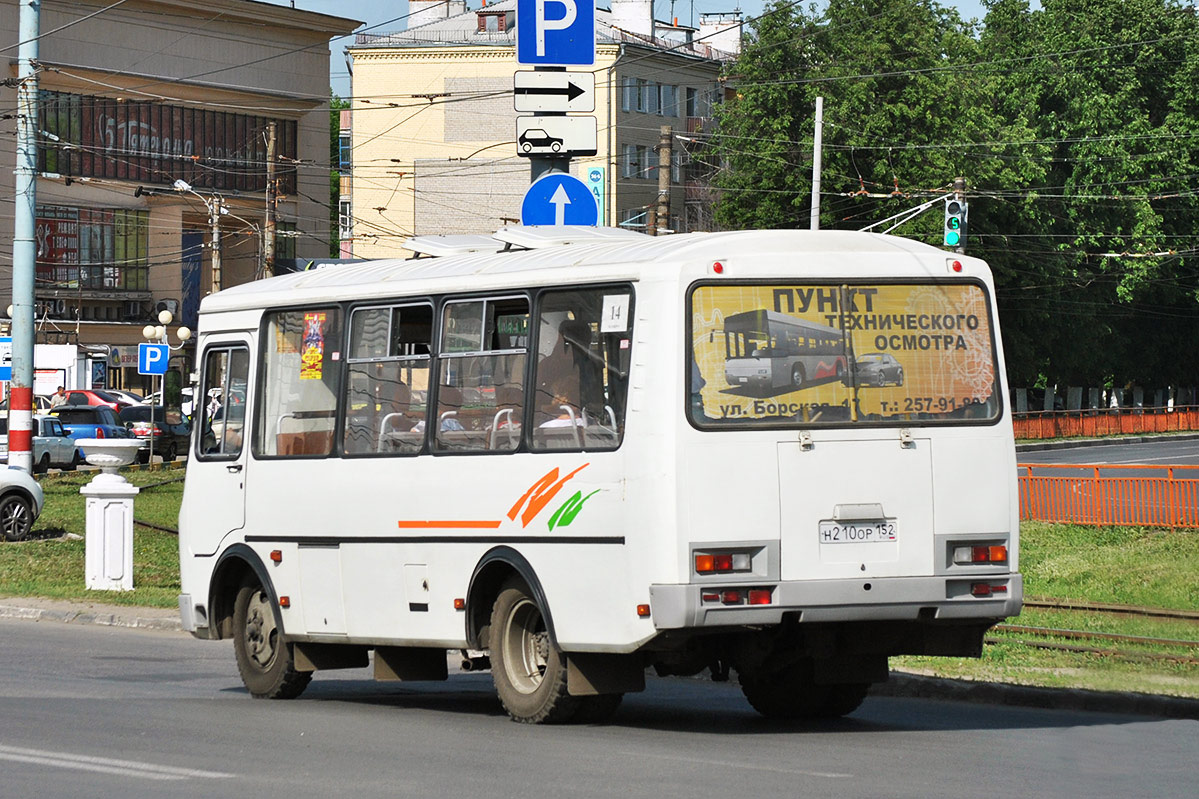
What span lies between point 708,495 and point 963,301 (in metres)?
2.04

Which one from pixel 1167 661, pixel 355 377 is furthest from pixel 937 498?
pixel 1167 661

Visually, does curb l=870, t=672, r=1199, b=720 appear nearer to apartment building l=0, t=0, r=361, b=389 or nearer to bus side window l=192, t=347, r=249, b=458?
bus side window l=192, t=347, r=249, b=458

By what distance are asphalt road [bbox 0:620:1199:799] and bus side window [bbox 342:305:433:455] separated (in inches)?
68.5

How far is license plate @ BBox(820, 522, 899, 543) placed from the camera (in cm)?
1038

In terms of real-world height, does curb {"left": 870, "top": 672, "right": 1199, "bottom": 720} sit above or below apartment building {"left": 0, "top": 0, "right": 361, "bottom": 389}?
below

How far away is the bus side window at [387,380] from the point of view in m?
12.1

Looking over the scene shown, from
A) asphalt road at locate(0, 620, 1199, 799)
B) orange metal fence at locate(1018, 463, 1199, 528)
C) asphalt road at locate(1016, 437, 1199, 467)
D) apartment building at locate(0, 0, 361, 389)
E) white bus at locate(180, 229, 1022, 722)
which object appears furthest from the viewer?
apartment building at locate(0, 0, 361, 389)

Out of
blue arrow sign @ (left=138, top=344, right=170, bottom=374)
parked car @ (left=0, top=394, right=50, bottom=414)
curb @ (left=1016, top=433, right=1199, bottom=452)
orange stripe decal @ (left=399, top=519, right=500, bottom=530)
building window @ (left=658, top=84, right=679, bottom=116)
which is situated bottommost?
orange stripe decal @ (left=399, top=519, right=500, bottom=530)

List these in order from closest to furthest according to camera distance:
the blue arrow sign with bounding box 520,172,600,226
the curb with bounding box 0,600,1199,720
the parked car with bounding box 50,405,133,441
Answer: the curb with bounding box 0,600,1199,720 < the blue arrow sign with bounding box 520,172,600,226 < the parked car with bounding box 50,405,133,441

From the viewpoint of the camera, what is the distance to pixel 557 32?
16.2m

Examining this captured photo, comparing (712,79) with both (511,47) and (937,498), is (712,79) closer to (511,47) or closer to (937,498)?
(511,47)

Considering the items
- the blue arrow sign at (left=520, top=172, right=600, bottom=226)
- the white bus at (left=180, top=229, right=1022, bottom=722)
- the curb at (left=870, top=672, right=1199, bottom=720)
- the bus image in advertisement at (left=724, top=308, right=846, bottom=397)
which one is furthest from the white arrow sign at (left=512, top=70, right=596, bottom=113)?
the bus image in advertisement at (left=724, top=308, right=846, bottom=397)

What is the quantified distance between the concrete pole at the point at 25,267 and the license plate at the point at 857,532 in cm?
1815

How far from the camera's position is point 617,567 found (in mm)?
10406
